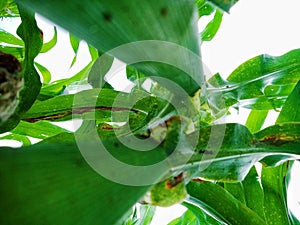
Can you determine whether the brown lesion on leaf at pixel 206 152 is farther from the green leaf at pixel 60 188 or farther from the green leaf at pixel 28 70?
the green leaf at pixel 28 70

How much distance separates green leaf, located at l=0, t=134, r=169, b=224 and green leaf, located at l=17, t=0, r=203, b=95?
0.07m

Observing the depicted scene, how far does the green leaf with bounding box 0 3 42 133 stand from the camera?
0.51 metres

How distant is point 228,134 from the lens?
391mm

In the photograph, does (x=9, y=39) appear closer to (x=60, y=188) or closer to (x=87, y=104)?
(x=87, y=104)

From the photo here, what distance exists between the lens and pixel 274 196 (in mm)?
638

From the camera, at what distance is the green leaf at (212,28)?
2.97ft

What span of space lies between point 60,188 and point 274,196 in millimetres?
494

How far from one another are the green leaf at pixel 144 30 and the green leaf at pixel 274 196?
36cm

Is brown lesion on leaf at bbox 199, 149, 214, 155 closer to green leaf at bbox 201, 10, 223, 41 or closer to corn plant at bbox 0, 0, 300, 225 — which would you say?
corn plant at bbox 0, 0, 300, 225

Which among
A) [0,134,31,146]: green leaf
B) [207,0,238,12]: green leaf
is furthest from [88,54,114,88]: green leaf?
[207,0,238,12]: green leaf

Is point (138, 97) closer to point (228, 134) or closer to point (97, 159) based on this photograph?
point (228, 134)

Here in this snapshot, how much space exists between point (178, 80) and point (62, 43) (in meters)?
1.00

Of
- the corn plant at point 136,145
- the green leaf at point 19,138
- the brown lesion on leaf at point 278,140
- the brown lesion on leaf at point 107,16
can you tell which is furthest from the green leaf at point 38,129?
the brown lesion on leaf at point 107,16

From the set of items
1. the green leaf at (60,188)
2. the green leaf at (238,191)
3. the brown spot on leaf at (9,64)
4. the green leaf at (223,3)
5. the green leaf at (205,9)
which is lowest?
the green leaf at (60,188)
